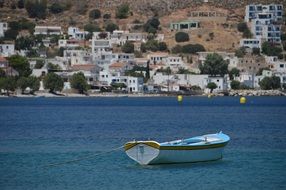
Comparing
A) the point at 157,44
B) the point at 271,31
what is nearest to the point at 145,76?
the point at 157,44

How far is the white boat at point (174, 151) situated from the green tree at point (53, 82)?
9753 cm

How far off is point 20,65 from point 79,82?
13.8 meters

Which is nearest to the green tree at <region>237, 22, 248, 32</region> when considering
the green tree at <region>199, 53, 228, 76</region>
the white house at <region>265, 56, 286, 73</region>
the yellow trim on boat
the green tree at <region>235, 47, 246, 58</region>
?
the green tree at <region>235, 47, 246, 58</region>

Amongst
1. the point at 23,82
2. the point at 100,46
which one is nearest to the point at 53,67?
the point at 23,82

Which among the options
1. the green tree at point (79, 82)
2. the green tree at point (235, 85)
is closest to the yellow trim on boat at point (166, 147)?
the green tree at point (79, 82)

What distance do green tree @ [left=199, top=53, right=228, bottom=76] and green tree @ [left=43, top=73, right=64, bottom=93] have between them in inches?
1062

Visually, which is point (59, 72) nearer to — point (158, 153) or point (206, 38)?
point (206, 38)

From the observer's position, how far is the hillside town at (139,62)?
509ft

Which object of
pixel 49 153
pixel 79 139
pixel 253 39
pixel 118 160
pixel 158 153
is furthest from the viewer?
pixel 253 39

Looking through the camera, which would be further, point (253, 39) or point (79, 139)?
point (253, 39)

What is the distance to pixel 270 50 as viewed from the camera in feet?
605

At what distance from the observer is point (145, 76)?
537 feet

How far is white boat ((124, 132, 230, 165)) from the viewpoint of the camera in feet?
145

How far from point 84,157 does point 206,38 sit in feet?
466
